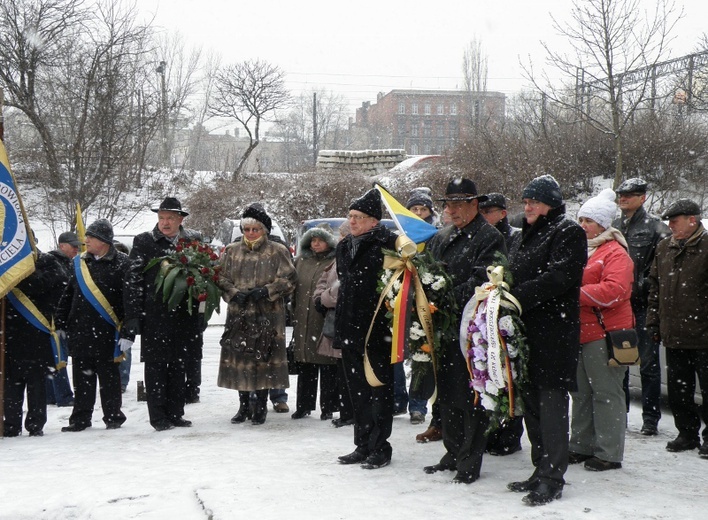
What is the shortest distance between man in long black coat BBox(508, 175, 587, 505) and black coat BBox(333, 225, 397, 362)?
115 centimetres

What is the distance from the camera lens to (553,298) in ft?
17.0

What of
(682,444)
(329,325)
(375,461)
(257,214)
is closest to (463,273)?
(375,461)

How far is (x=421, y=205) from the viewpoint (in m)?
7.74

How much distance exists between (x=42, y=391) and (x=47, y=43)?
9.57 m

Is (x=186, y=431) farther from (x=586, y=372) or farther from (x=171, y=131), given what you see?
(x=171, y=131)

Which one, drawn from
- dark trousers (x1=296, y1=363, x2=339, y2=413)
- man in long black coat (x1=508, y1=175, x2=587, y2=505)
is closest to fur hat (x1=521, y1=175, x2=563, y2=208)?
man in long black coat (x1=508, y1=175, x2=587, y2=505)

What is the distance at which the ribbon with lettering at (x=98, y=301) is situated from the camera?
7.74 meters

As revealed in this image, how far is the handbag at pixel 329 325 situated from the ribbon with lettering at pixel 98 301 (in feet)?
6.50

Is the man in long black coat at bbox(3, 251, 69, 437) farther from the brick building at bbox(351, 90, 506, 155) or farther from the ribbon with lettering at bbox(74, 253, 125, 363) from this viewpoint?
the brick building at bbox(351, 90, 506, 155)

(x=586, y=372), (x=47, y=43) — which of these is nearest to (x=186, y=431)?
(x=586, y=372)

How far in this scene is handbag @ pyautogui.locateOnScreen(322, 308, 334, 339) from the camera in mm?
7418

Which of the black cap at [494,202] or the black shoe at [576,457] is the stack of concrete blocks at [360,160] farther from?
the black shoe at [576,457]

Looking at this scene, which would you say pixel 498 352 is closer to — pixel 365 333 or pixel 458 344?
pixel 458 344

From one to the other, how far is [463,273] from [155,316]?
3384 millimetres
